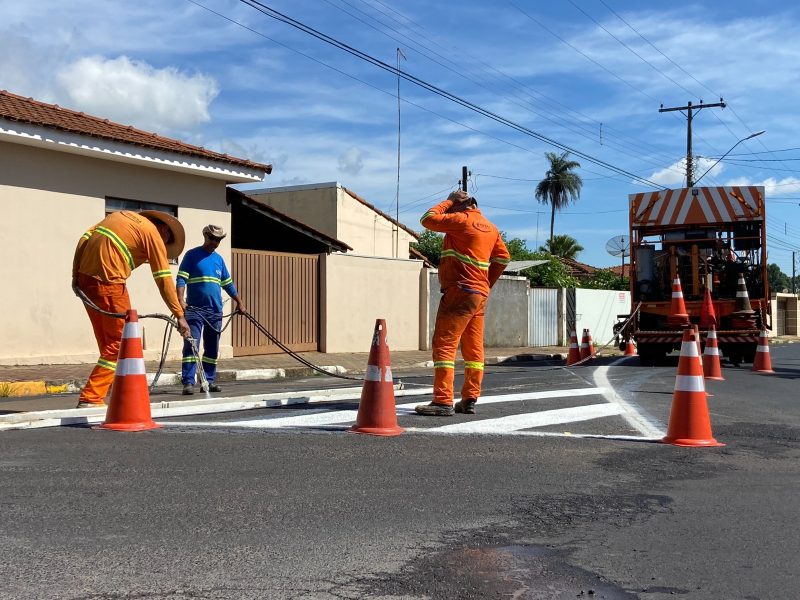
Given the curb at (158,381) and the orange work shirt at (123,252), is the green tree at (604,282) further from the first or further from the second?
the orange work shirt at (123,252)

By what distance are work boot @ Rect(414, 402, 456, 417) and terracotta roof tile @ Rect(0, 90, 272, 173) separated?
25.9 ft

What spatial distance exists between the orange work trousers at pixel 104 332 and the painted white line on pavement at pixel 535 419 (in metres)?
2.72

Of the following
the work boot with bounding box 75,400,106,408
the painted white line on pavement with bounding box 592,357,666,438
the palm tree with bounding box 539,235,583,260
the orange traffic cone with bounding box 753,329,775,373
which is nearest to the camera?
the painted white line on pavement with bounding box 592,357,666,438

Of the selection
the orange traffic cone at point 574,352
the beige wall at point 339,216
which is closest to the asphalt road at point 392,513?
the orange traffic cone at point 574,352

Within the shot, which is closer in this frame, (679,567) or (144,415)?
(679,567)

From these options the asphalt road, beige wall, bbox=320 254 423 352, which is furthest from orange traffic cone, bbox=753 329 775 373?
the asphalt road

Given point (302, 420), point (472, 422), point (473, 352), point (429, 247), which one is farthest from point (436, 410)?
point (429, 247)

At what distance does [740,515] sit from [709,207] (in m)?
13.1

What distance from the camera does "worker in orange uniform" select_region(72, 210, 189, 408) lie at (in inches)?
283

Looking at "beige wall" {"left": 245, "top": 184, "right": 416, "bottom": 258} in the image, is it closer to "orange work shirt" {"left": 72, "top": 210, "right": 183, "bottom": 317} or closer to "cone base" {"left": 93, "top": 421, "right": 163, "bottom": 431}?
"orange work shirt" {"left": 72, "top": 210, "right": 183, "bottom": 317}

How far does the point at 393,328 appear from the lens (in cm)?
1956

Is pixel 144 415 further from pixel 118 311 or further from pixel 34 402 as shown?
pixel 34 402

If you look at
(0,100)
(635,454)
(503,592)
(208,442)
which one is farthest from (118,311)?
(0,100)

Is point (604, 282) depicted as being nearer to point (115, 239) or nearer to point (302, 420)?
point (302, 420)
